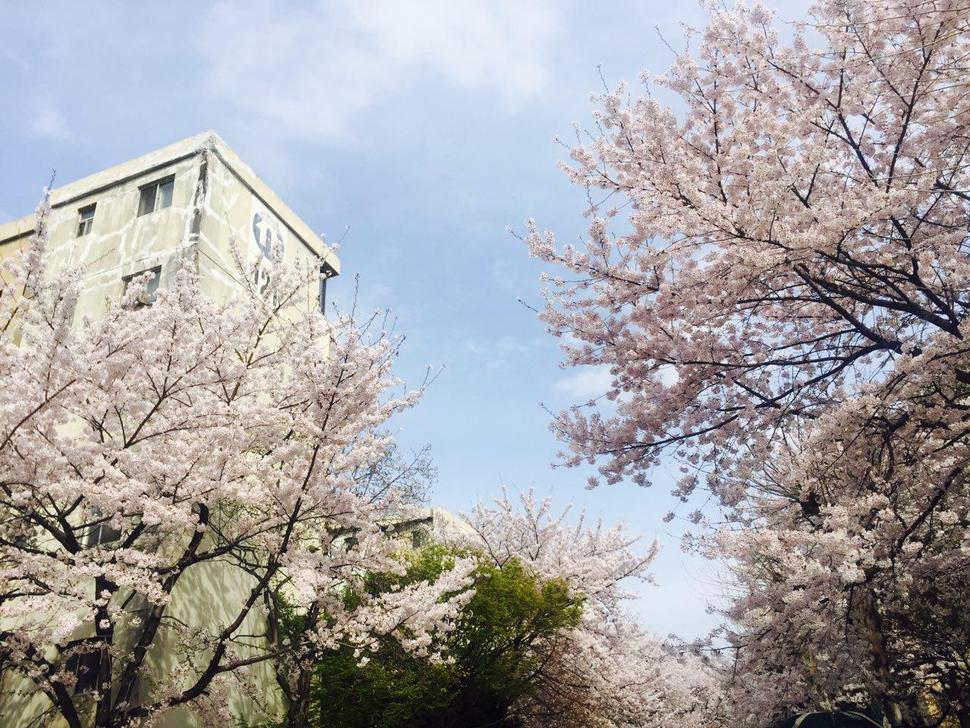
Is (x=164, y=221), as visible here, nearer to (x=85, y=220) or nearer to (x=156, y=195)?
(x=156, y=195)

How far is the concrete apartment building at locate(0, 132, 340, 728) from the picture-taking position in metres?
13.4

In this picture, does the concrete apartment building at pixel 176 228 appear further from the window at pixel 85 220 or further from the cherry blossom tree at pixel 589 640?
the cherry blossom tree at pixel 589 640

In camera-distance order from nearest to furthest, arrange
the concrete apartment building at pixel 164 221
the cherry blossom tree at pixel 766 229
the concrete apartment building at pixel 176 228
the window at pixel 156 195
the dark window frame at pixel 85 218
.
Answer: the cherry blossom tree at pixel 766 229 < the concrete apartment building at pixel 176 228 < the concrete apartment building at pixel 164 221 < the window at pixel 156 195 < the dark window frame at pixel 85 218

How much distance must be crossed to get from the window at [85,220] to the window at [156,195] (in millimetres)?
1588

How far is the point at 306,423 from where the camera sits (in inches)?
269

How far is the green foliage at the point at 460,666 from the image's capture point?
1097 cm

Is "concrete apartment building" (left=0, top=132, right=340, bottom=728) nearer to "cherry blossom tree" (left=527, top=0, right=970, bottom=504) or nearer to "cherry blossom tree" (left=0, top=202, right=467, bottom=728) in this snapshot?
"cherry blossom tree" (left=0, top=202, right=467, bottom=728)

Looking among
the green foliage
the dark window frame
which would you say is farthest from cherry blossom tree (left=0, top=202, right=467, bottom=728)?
the dark window frame

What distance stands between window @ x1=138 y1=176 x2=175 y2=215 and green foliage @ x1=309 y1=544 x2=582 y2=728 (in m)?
10.1

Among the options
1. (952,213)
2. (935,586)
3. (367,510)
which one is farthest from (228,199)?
(935,586)

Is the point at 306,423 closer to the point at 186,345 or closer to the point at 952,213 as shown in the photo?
the point at 186,345

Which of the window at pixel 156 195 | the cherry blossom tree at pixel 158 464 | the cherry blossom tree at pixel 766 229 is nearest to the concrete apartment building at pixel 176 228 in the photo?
the window at pixel 156 195

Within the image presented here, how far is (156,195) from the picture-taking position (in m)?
15.7

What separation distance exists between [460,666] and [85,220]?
1405cm
